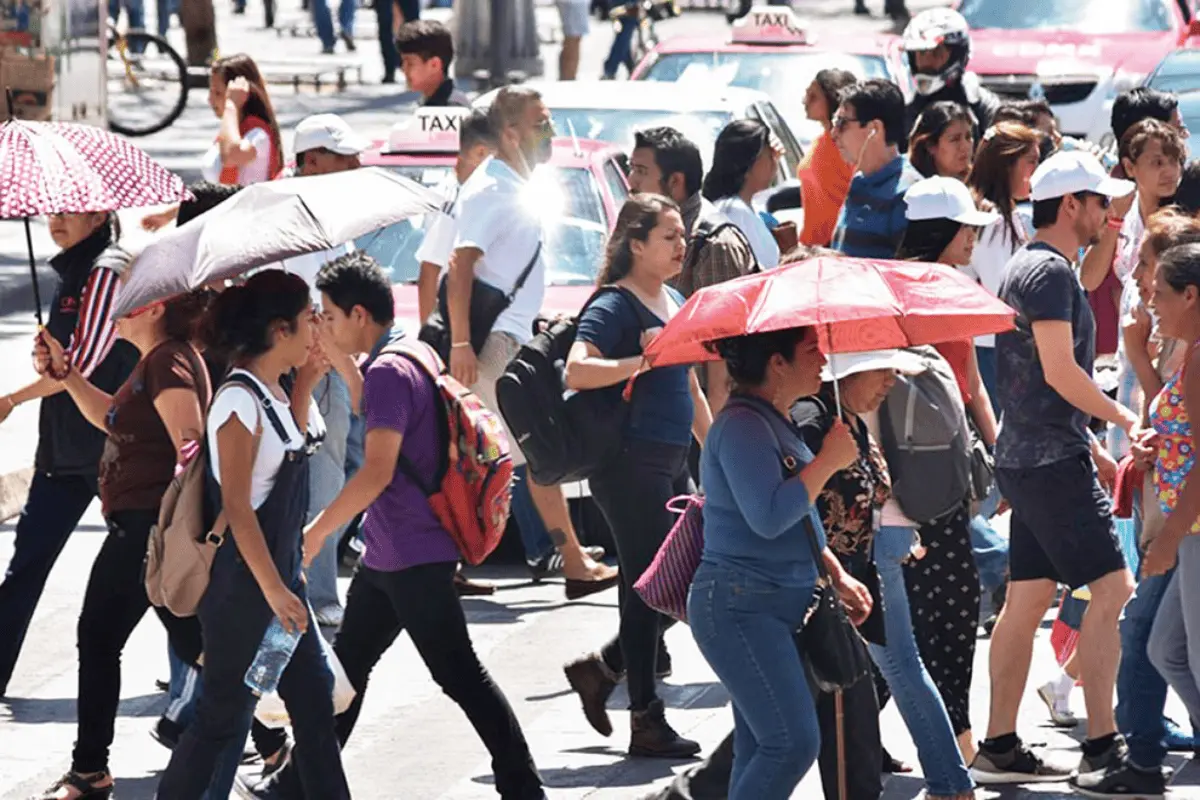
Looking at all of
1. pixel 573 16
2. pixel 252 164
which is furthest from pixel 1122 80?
pixel 252 164

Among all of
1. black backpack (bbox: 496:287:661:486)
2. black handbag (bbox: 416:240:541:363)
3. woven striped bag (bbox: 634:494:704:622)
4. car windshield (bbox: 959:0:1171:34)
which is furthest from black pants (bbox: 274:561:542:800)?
car windshield (bbox: 959:0:1171:34)

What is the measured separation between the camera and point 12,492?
11719 mm

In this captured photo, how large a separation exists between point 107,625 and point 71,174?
133 cm

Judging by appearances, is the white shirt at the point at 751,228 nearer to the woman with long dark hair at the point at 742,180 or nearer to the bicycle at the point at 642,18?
the woman with long dark hair at the point at 742,180

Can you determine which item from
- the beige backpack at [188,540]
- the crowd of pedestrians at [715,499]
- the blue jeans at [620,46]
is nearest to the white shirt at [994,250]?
the crowd of pedestrians at [715,499]

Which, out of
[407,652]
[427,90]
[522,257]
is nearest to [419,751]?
[407,652]

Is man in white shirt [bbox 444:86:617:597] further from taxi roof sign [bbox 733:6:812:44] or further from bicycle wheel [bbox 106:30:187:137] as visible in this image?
bicycle wheel [bbox 106:30:187:137]

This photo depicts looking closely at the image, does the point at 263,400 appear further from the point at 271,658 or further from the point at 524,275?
the point at 524,275

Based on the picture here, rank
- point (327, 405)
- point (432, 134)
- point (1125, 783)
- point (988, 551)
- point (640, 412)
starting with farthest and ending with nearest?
point (432, 134) < point (327, 405) < point (988, 551) < point (640, 412) < point (1125, 783)

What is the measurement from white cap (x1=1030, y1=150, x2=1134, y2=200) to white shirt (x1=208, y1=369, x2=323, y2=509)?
8.45ft

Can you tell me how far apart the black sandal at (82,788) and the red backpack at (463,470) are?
4.46 ft

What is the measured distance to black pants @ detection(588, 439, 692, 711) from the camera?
8148mm

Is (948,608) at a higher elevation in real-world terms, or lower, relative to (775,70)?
lower

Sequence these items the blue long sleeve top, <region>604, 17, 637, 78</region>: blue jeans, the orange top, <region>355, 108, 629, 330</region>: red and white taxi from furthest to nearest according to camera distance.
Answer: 1. <region>604, 17, 637, 78</region>: blue jeans
2. the orange top
3. <region>355, 108, 629, 330</region>: red and white taxi
4. the blue long sleeve top
